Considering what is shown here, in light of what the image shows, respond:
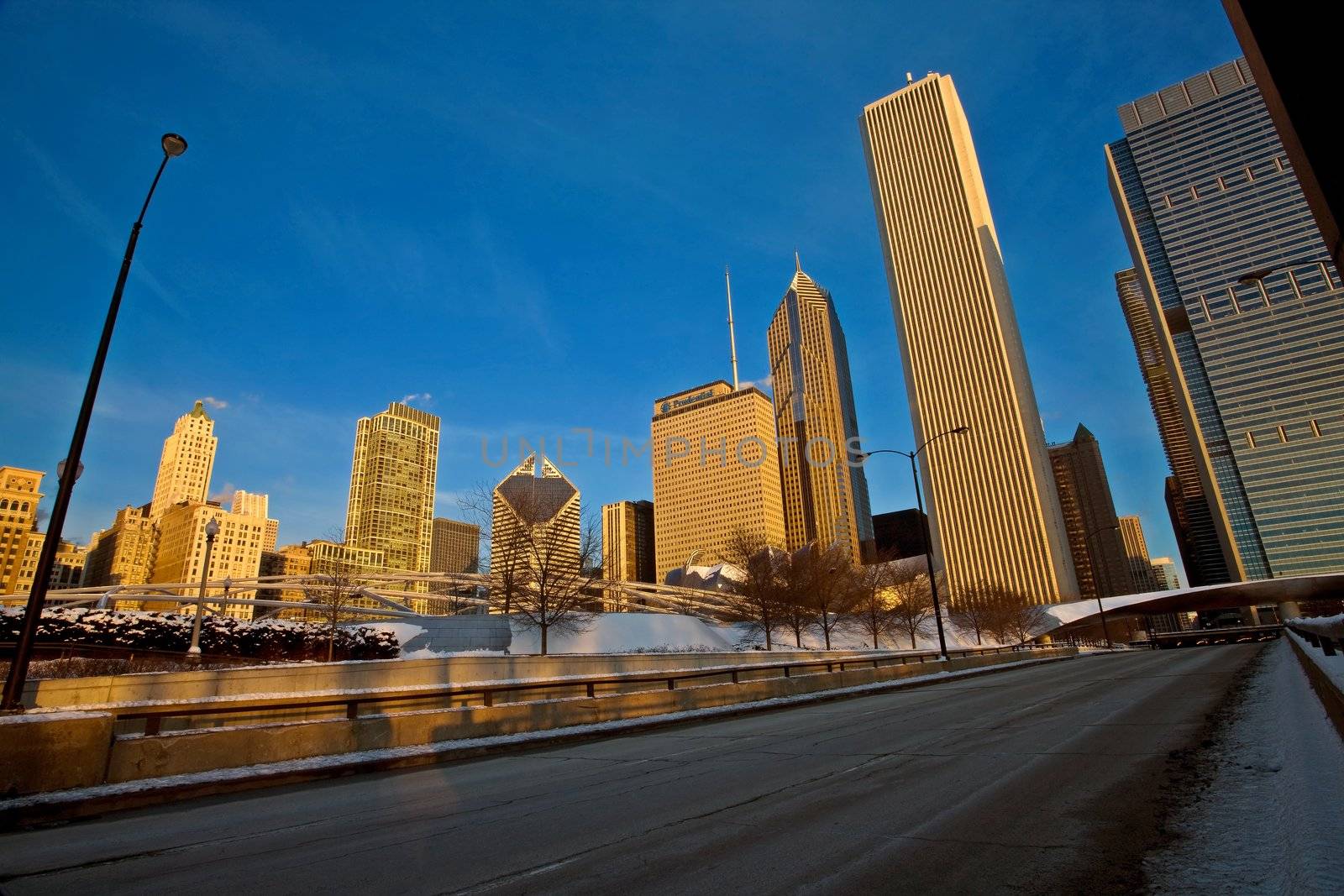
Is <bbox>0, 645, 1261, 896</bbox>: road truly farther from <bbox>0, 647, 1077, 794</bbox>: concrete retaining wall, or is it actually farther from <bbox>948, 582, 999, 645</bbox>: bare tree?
<bbox>948, 582, 999, 645</bbox>: bare tree

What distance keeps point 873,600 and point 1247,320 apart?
169 metres

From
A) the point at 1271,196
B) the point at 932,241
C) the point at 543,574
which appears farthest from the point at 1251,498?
the point at 543,574

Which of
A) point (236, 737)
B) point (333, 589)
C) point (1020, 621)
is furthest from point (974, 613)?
point (236, 737)

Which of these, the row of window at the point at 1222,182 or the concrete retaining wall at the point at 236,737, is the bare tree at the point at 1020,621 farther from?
the row of window at the point at 1222,182

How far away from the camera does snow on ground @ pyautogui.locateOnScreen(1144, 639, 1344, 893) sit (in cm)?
323

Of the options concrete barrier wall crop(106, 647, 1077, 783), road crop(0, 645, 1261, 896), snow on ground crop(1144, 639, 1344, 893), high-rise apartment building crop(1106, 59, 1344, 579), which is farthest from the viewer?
high-rise apartment building crop(1106, 59, 1344, 579)

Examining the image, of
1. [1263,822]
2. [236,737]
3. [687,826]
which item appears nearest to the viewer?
[1263,822]

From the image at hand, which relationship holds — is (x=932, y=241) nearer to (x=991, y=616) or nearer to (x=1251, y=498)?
(x=1251, y=498)

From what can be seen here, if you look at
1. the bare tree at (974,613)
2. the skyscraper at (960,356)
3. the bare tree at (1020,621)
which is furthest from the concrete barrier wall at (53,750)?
the skyscraper at (960,356)

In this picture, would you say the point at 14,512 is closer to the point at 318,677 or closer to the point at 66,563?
the point at 66,563

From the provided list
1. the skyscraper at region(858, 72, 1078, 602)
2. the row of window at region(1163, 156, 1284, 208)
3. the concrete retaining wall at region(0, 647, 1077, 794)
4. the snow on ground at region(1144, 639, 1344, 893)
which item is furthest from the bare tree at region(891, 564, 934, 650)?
the row of window at region(1163, 156, 1284, 208)

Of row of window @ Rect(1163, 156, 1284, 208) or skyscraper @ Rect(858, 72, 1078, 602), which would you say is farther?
row of window @ Rect(1163, 156, 1284, 208)

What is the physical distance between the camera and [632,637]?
53.8 m

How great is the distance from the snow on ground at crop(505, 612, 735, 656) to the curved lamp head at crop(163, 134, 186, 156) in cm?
3824
